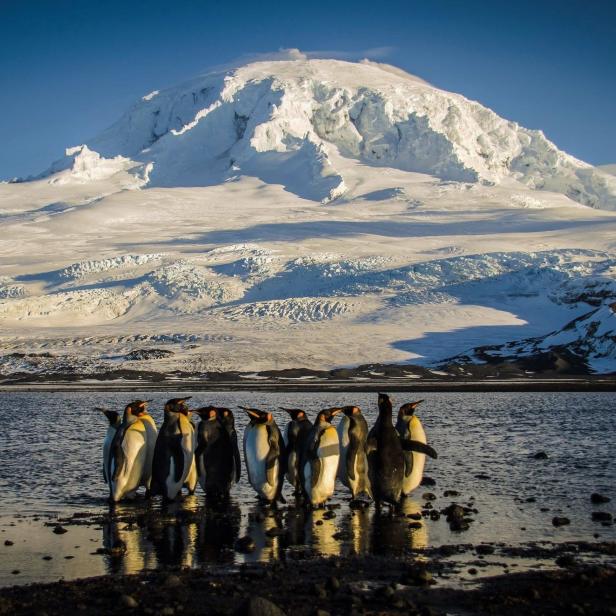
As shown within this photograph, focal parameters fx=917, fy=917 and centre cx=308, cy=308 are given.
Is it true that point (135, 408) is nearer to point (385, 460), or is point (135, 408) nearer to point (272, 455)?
point (272, 455)

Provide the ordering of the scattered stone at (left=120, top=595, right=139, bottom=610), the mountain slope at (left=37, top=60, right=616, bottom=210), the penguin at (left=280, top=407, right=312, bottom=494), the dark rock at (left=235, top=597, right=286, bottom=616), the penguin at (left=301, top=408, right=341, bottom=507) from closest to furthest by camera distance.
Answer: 1. the dark rock at (left=235, top=597, right=286, bottom=616)
2. the scattered stone at (left=120, top=595, right=139, bottom=610)
3. the penguin at (left=301, top=408, right=341, bottom=507)
4. the penguin at (left=280, top=407, right=312, bottom=494)
5. the mountain slope at (left=37, top=60, right=616, bottom=210)

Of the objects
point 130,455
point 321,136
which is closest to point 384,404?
point 130,455

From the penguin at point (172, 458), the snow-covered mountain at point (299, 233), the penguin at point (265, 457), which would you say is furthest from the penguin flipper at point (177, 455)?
the snow-covered mountain at point (299, 233)

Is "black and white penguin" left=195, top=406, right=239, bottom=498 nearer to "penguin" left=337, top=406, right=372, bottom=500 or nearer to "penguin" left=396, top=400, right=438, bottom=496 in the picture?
"penguin" left=337, top=406, right=372, bottom=500

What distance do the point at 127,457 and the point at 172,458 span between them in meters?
0.55

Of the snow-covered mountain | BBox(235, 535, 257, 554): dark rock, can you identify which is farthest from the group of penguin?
the snow-covered mountain

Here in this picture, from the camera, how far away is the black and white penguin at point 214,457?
11.6 metres

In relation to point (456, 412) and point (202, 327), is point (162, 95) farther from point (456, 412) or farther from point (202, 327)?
point (456, 412)

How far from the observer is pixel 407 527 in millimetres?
9508

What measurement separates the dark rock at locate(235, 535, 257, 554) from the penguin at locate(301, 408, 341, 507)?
7.44 feet

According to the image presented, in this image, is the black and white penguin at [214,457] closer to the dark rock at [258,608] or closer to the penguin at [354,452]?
the penguin at [354,452]

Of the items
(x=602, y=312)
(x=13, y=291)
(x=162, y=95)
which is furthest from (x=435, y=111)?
(x=602, y=312)

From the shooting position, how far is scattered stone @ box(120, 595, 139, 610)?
6.52m

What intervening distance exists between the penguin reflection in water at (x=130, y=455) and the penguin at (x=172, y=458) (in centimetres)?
22
